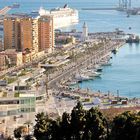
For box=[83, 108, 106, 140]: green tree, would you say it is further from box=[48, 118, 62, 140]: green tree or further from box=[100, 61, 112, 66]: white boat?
box=[100, 61, 112, 66]: white boat

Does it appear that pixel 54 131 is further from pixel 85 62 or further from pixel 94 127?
pixel 85 62

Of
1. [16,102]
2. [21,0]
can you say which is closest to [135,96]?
[16,102]

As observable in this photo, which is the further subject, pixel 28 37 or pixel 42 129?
pixel 28 37

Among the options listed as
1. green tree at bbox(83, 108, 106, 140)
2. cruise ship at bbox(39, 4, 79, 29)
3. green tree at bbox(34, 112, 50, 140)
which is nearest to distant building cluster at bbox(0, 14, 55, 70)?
cruise ship at bbox(39, 4, 79, 29)

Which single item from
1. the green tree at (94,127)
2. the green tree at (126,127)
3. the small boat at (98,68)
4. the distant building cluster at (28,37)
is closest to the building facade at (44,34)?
the distant building cluster at (28,37)

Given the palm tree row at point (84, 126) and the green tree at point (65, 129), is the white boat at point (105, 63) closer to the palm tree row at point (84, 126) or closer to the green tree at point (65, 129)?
the palm tree row at point (84, 126)

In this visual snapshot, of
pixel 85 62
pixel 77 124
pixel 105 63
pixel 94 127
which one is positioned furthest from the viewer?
pixel 105 63

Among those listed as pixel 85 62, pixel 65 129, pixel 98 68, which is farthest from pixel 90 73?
pixel 65 129
